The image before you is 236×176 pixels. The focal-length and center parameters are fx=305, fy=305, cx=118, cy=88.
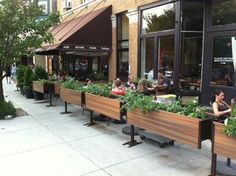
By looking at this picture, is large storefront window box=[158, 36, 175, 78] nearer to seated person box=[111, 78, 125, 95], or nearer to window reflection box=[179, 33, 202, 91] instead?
window reflection box=[179, 33, 202, 91]

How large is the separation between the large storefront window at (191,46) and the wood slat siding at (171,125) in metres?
5.21

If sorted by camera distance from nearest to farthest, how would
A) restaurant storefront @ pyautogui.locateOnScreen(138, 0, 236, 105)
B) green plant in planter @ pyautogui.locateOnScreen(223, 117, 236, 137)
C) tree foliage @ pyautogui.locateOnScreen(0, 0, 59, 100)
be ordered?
1. green plant in planter @ pyautogui.locateOnScreen(223, 117, 236, 137)
2. restaurant storefront @ pyautogui.locateOnScreen(138, 0, 236, 105)
3. tree foliage @ pyautogui.locateOnScreen(0, 0, 59, 100)

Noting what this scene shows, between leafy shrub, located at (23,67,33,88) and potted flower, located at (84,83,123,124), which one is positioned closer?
potted flower, located at (84,83,123,124)

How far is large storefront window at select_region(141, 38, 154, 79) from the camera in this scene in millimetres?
12570

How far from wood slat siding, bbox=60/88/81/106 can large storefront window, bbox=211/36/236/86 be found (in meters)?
4.52

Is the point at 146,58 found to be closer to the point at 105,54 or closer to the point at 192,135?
the point at 105,54

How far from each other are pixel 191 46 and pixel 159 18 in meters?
2.00

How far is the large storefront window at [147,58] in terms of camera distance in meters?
12.6

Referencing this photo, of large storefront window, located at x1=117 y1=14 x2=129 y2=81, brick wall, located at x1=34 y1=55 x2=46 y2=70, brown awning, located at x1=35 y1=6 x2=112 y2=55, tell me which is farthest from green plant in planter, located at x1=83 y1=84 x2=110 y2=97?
brick wall, located at x1=34 y1=55 x2=46 y2=70

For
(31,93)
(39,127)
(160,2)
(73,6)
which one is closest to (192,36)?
(160,2)

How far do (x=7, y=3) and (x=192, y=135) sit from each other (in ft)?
25.0

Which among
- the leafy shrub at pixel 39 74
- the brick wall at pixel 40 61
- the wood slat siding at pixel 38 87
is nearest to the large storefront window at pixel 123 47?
the leafy shrub at pixel 39 74

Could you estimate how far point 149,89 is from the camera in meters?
10.1

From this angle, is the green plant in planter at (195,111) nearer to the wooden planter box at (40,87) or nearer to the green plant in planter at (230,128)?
the green plant in planter at (230,128)
